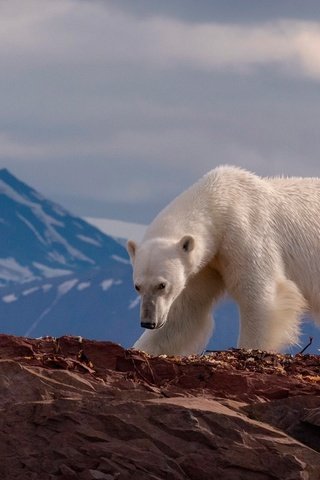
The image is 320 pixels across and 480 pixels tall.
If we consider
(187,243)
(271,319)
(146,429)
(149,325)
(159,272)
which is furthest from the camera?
(271,319)

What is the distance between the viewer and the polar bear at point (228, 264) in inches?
580

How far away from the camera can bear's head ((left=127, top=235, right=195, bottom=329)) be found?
563 inches

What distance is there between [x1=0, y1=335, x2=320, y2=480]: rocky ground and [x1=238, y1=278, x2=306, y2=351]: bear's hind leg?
6618 millimetres

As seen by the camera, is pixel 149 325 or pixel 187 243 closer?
pixel 149 325

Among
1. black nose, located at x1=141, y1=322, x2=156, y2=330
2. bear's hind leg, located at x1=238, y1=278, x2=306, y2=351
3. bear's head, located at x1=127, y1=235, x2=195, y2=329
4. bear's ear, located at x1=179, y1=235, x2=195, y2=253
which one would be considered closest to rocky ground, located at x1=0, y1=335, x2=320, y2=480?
black nose, located at x1=141, y1=322, x2=156, y2=330

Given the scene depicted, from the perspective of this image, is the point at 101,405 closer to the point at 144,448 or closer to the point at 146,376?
the point at 144,448

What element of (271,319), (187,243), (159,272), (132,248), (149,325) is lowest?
(149,325)

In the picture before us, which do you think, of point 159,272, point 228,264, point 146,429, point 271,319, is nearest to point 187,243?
point 159,272

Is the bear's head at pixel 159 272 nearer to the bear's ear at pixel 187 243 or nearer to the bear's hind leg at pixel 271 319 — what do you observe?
the bear's ear at pixel 187 243

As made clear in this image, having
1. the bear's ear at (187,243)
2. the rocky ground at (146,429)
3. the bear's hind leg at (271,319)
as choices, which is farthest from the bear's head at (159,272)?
the rocky ground at (146,429)

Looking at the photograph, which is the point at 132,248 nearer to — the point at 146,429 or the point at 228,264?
the point at 228,264

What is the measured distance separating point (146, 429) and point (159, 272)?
7045mm

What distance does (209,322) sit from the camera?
1584 cm

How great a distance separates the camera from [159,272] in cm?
1452
